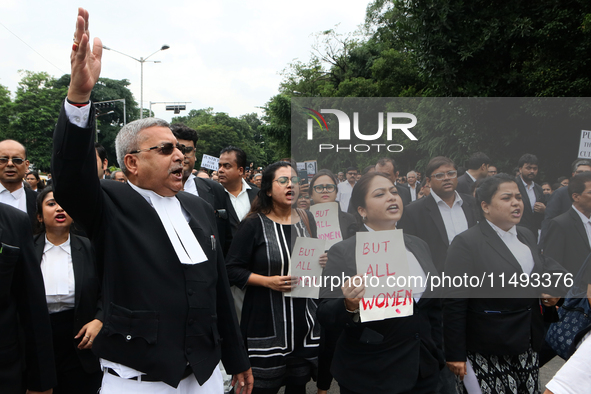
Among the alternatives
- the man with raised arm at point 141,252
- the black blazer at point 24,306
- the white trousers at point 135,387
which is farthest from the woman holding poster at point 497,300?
the black blazer at point 24,306

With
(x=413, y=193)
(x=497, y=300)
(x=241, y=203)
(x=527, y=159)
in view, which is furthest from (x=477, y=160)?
(x=241, y=203)

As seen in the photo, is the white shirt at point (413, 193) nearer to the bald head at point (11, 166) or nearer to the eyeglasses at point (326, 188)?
the eyeglasses at point (326, 188)

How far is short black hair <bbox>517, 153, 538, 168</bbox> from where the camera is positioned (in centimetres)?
228

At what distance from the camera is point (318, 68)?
3778 cm

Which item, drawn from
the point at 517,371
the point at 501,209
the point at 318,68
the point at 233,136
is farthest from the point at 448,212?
the point at 233,136

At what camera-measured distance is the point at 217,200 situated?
14.9ft

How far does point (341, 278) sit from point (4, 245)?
1640 millimetres

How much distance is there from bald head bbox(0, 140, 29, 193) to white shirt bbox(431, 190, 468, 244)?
3.96 metres

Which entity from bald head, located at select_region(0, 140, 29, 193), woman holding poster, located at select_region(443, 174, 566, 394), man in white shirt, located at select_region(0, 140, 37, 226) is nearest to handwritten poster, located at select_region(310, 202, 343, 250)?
woman holding poster, located at select_region(443, 174, 566, 394)

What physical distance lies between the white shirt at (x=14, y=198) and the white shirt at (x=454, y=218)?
3.85m

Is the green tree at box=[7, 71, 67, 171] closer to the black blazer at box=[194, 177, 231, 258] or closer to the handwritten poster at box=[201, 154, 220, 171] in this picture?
the handwritten poster at box=[201, 154, 220, 171]

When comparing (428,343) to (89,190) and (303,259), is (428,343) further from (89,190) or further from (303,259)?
(89,190)

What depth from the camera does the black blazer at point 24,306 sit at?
227 cm

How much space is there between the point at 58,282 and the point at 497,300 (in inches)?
105
